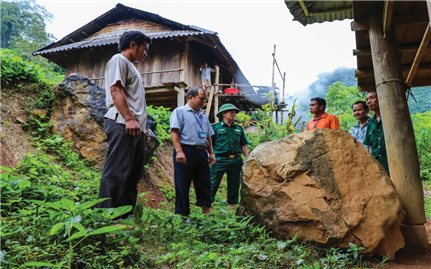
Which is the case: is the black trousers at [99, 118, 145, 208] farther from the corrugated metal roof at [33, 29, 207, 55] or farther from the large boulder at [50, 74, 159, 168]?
the corrugated metal roof at [33, 29, 207, 55]

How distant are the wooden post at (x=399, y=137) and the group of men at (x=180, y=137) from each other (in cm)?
75

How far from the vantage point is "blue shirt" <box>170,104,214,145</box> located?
13.0ft

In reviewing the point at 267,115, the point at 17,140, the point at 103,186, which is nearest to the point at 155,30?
the point at 267,115

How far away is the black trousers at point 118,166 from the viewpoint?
8.75ft

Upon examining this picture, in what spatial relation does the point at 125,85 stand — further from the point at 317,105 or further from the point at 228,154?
the point at 317,105

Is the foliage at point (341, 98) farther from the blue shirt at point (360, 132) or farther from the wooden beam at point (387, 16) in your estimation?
the wooden beam at point (387, 16)

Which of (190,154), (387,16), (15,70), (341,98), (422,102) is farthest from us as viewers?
(422,102)

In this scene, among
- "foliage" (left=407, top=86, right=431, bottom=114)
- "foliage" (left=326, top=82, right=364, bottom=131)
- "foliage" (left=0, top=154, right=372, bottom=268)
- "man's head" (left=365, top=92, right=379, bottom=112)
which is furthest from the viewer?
"foliage" (left=407, top=86, right=431, bottom=114)

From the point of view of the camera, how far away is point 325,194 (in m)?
3.04

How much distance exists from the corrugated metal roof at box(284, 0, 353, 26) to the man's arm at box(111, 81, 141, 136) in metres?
2.73

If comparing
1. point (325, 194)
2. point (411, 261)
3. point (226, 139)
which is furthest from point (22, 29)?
point (411, 261)

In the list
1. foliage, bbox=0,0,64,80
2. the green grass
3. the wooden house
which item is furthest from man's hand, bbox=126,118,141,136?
foliage, bbox=0,0,64,80

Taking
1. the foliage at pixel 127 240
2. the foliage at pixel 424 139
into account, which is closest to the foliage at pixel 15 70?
the foliage at pixel 127 240

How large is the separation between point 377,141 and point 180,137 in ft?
8.39
